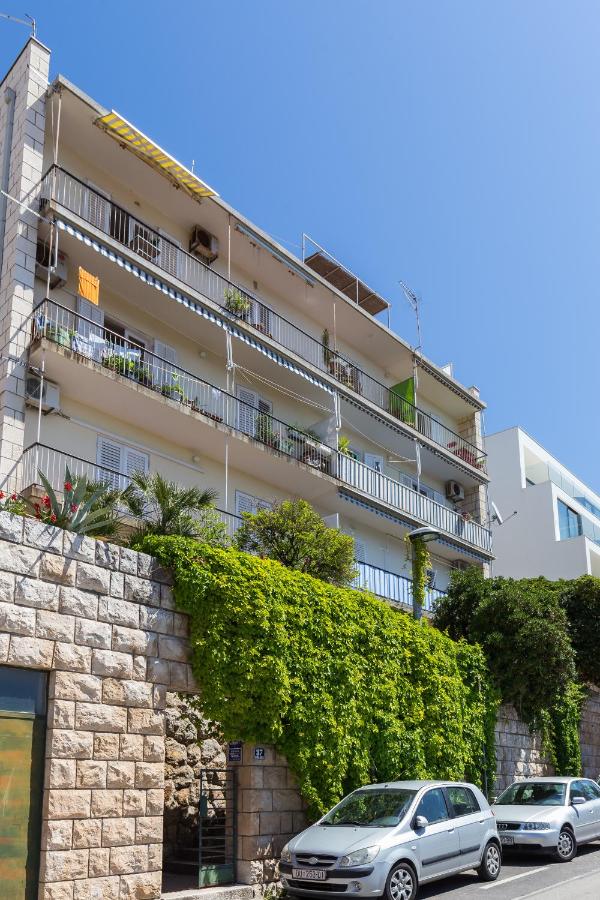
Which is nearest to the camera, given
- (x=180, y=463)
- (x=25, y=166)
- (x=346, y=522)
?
(x=25, y=166)

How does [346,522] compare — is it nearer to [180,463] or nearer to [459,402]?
[180,463]

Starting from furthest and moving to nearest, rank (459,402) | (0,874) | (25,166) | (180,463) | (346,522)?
(459,402) → (346,522) → (180,463) → (25,166) → (0,874)

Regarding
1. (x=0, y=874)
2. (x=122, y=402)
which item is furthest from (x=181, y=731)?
(x=122, y=402)

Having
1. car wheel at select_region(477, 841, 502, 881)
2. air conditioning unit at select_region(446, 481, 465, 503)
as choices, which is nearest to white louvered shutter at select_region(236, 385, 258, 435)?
air conditioning unit at select_region(446, 481, 465, 503)

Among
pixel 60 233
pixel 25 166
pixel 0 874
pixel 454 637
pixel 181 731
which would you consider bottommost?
pixel 0 874

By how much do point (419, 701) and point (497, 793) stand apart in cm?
435

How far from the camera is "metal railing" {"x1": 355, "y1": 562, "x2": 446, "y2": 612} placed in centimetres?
2442

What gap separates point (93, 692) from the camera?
11.7m

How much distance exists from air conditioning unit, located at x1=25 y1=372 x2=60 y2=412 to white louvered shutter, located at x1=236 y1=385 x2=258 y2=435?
18.5 ft

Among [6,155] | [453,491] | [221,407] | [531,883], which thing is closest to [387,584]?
[221,407]

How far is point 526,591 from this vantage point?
72.7 ft

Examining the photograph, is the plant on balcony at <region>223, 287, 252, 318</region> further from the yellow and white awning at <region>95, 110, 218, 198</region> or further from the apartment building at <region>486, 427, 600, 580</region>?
the apartment building at <region>486, 427, 600, 580</region>

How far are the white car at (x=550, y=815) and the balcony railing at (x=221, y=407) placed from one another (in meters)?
10.2

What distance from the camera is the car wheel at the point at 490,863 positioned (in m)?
13.6
